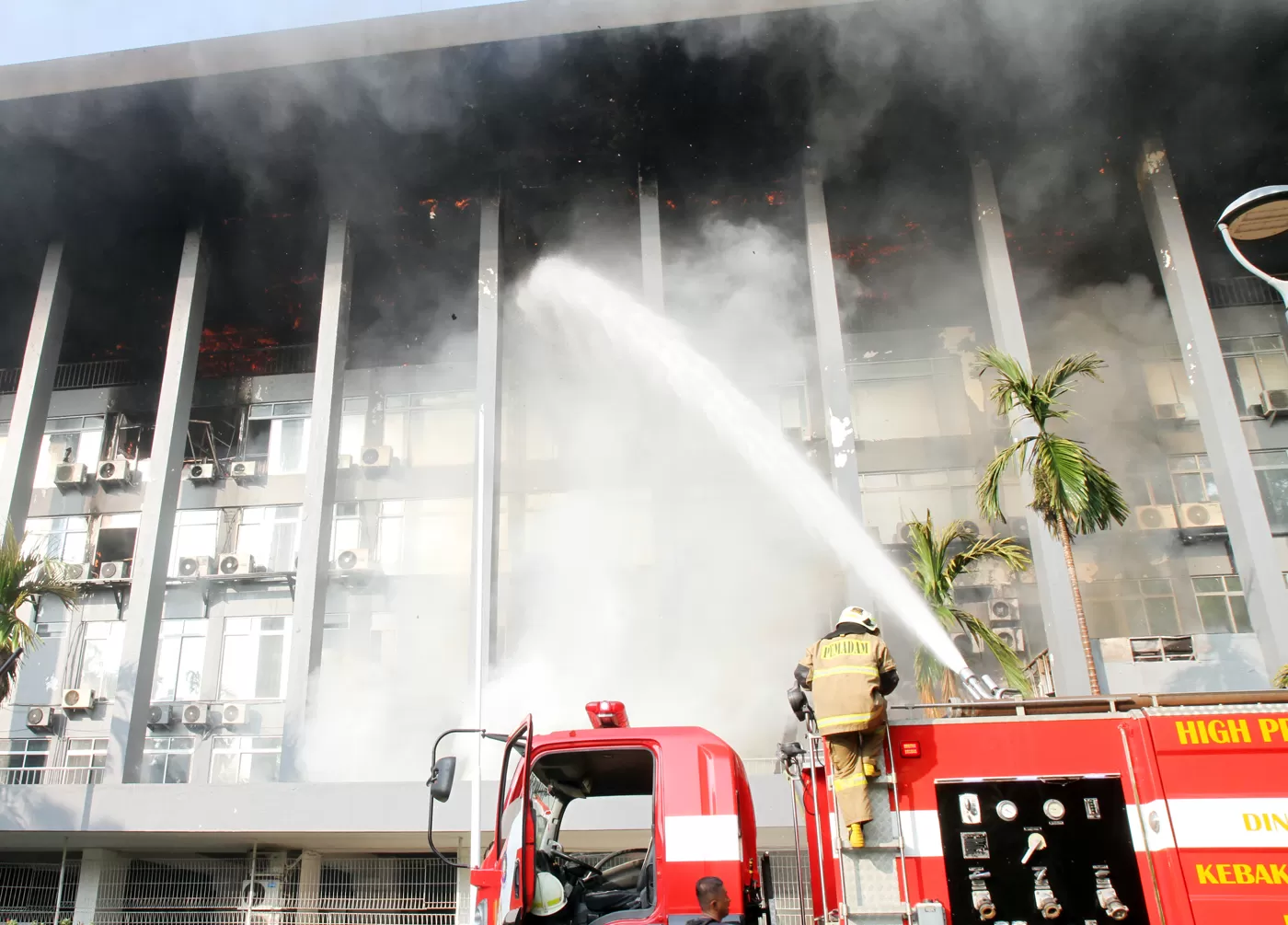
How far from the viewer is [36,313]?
17.4 m

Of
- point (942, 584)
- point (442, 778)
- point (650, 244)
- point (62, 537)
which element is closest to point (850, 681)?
point (442, 778)

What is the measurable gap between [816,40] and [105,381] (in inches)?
704

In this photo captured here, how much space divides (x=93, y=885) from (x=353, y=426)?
33.5ft

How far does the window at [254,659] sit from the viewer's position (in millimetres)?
18812

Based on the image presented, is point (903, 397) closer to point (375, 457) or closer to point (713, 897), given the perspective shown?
point (375, 457)

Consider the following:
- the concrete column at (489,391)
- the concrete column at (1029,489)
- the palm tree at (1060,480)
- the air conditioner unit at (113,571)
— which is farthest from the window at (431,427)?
the palm tree at (1060,480)

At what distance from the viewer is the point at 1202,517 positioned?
1758 cm

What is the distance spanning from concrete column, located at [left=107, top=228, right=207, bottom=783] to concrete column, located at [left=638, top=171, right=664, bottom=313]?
28.7 ft

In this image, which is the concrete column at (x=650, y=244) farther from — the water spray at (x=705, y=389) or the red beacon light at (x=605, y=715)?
the red beacon light at (x=605, y=715)

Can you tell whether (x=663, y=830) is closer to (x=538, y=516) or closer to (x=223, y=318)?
(x=538, y=516)

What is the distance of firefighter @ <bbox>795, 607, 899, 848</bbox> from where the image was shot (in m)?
4.70

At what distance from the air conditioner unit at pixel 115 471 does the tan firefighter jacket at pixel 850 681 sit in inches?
778

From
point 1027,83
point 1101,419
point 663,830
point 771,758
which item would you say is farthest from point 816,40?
point 663,830

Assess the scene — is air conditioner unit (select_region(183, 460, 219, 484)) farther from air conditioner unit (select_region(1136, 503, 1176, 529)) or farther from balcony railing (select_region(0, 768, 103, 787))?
air conditioner unit (select_region(1136, 503, 1176, 529))
